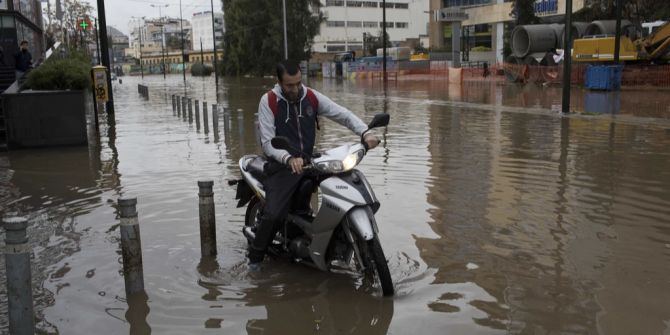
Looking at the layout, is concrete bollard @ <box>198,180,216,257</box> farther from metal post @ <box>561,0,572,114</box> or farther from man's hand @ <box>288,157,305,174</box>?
metal post @ <box>561,0,572,114</box>

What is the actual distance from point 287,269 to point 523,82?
3388 centimetres

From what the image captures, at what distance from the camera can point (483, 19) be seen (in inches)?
2596

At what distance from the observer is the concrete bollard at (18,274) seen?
12.4 ft

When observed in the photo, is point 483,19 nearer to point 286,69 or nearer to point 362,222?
point 286,69

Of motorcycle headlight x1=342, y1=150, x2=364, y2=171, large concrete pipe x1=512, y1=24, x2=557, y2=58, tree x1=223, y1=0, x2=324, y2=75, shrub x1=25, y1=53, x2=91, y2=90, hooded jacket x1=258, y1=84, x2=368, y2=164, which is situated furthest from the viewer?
tree x1=223, y1=0, x2=324, y2=75

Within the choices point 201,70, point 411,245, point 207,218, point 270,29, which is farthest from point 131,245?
point 201,70

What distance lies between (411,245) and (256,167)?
1647 mm

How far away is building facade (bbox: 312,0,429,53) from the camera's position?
104625 mm

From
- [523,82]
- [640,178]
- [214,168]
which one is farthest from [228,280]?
[523,82]

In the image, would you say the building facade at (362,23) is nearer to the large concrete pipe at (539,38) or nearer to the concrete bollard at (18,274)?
the large concrete pipe at (539,38)

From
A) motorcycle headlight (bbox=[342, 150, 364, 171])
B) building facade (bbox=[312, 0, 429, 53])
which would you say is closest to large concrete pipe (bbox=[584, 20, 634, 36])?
motorcycle headlight (bbox=[342, 150, 364, 171])

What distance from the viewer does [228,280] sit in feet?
17.3

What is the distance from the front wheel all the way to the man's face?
50.1 inches

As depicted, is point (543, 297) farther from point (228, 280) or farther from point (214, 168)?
point (214, 168)
